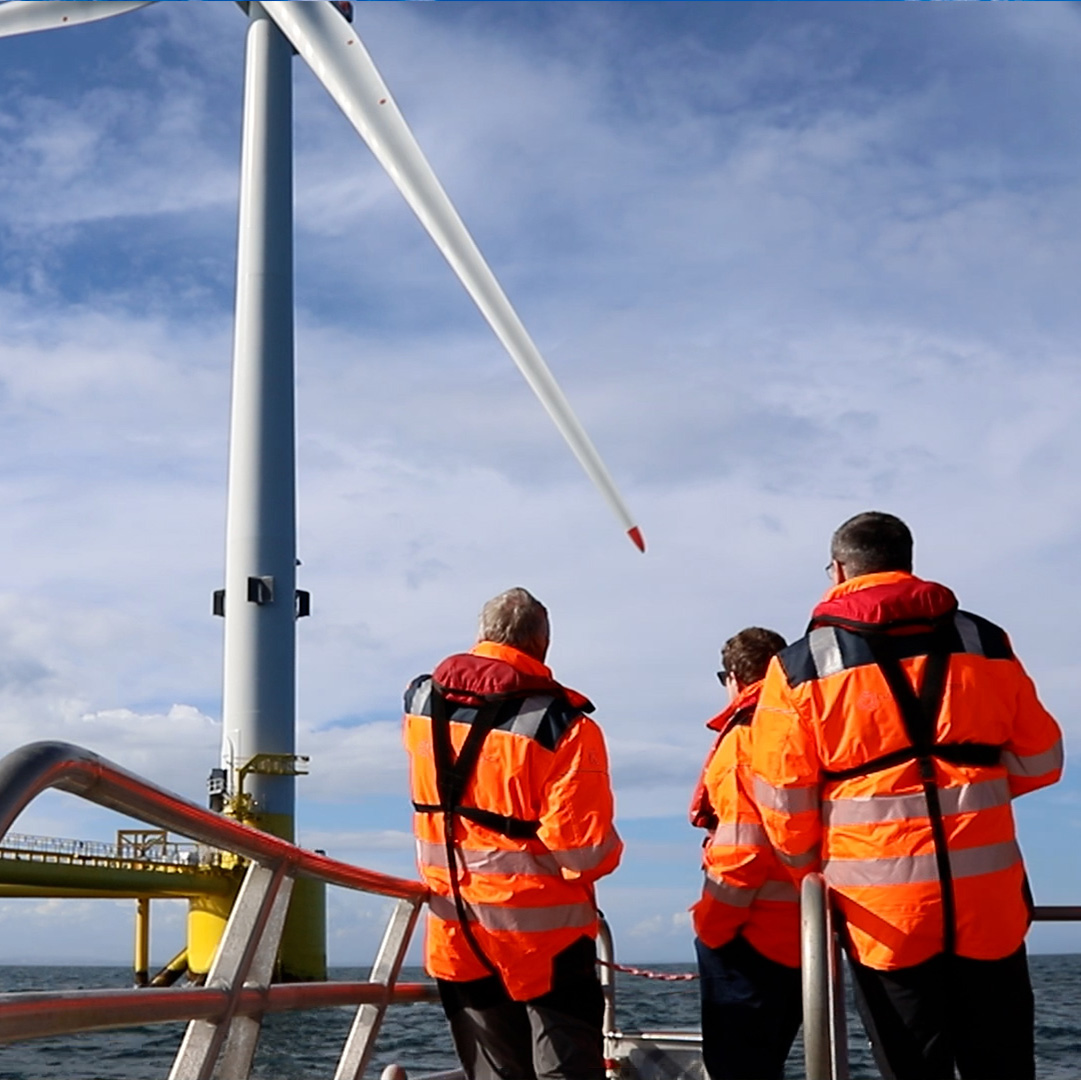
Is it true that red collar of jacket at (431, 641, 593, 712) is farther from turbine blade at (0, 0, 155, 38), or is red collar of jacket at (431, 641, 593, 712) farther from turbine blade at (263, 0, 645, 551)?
turbine blade at (0, 0, 155, 38)

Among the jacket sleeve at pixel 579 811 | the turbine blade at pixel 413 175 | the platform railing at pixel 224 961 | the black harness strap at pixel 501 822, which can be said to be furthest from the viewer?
the turbine blade at pixel 413 175

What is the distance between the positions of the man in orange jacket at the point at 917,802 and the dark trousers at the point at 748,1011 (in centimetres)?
101

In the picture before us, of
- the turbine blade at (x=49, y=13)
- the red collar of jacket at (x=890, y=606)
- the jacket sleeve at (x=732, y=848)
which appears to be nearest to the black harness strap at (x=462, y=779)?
the jacket sleeve at (x=732, y=848)

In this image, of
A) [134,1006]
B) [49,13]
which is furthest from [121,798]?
[49,13]

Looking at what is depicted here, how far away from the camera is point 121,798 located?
326 cm

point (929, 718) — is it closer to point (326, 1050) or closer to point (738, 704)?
point (738, 704)

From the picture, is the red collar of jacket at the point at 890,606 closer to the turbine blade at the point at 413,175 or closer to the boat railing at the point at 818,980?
the boat railing at the point at 818,980

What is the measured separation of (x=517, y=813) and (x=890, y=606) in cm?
142

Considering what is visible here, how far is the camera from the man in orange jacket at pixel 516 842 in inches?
188

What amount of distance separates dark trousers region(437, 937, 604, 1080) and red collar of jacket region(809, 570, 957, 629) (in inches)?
59.2

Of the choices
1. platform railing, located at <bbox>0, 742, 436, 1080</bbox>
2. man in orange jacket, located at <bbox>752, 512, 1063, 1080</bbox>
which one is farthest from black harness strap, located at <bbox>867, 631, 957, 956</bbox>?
platform railing, located at <bbox>0, 742, 436, 1080</bbox>

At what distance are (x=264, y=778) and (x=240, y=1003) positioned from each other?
3860cm

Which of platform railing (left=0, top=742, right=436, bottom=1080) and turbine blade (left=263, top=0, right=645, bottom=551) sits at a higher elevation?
turbine blade (left=263, top=0, right=645, bottom=551)

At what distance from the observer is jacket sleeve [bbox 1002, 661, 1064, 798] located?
4219 millimetres
